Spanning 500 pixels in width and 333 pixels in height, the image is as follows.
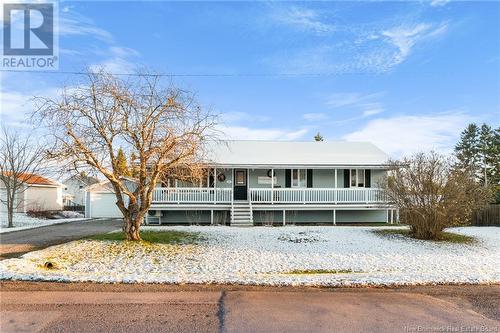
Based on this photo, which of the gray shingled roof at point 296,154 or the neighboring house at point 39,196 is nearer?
the gray shingled roof at point 296,154

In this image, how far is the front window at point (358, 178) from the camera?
23.7 m

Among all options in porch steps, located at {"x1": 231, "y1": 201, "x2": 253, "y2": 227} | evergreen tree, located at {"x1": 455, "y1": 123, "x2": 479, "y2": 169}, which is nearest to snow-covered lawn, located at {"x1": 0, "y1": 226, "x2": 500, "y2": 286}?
porch steps, located at {"x1": 231, "y1": 201, "x2": 253, "y2": 227}

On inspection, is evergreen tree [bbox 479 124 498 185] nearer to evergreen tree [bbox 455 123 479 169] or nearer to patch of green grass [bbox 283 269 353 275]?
evergreen tree [bbox 455 123 479 169]

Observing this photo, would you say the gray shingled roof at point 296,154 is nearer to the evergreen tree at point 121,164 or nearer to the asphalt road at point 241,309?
the evergreen tree at point 121,164

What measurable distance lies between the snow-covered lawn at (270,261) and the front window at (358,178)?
866 centimetres

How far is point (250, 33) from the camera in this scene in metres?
16.9

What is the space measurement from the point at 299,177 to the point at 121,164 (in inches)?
505

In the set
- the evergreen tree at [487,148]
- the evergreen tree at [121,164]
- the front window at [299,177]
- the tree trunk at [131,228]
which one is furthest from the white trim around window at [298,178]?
the evergreen tree at [487,148]

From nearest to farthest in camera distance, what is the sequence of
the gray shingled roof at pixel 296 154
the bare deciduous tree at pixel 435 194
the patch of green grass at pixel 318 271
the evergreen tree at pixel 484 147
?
the patch of green grass at pixel 318 271 → the bare deciduous tree at pixel 435 194 → the gray shingled roof at pixel 296 154 → the evergreen tree at pixel 484 147

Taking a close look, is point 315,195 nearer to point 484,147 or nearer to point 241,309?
point 241,309

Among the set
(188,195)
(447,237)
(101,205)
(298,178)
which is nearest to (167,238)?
(188,195)

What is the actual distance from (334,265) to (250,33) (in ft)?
36.0

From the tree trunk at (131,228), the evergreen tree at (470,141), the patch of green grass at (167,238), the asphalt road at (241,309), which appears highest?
the evergreen tree at (470,141)

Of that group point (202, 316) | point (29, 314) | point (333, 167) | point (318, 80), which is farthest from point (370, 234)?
point (29, 314)
